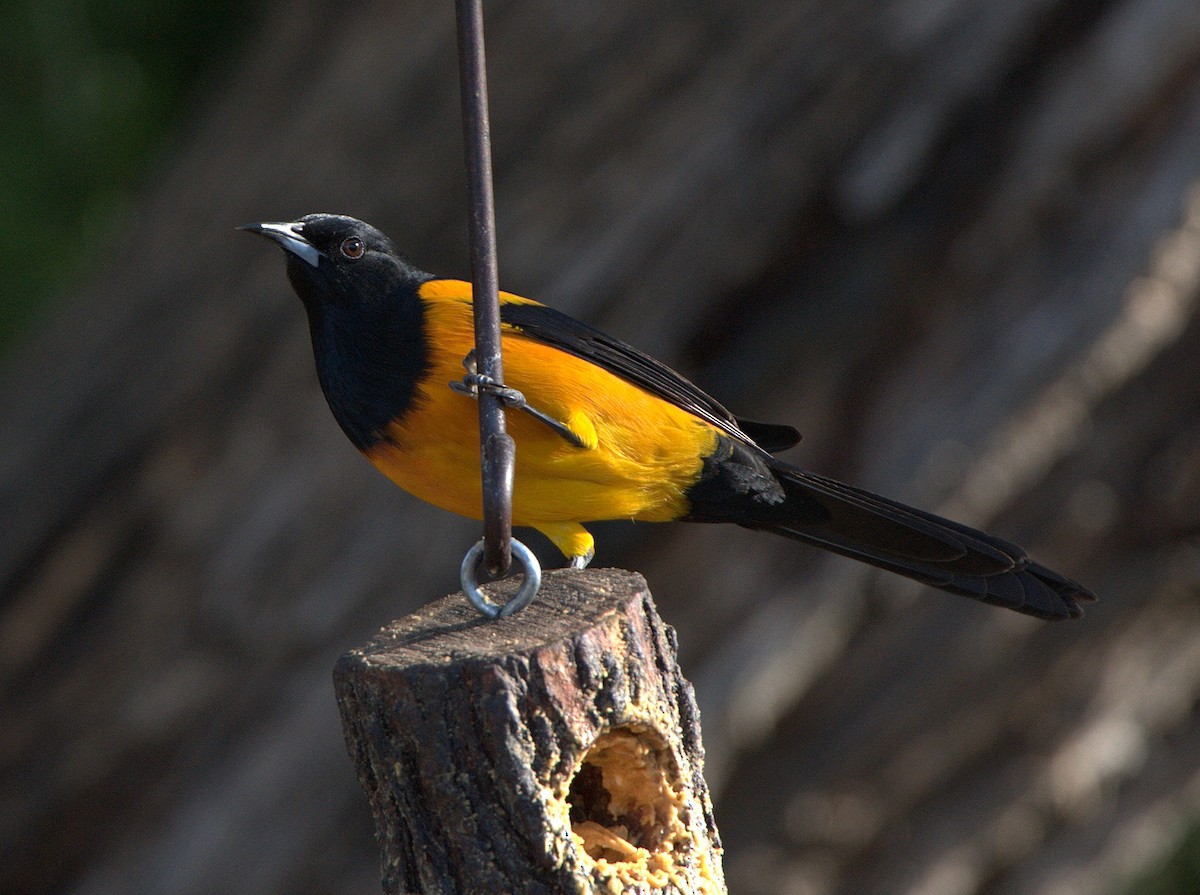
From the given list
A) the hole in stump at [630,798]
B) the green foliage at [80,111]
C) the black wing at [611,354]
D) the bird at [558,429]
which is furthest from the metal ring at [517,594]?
the green foliage at [80,111]

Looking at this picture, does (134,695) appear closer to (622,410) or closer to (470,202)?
(622,410)

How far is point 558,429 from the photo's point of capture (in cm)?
266

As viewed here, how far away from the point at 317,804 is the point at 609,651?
373cm

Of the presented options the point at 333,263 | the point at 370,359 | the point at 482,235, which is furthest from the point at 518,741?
the point at 333,263

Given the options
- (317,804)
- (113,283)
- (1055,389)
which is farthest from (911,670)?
(113,283)

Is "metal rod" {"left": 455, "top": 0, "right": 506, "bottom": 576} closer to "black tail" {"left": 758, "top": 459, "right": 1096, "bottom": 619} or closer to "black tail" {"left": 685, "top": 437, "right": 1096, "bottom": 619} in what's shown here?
"black tail" {"left": 685, "top": 437, "right": 1096, "bottom": 619}

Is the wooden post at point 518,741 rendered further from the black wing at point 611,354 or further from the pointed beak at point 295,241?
the pointed beak at point 295,241

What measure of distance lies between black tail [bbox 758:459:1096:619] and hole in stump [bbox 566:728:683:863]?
1.11m

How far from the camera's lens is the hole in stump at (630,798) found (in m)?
2.11

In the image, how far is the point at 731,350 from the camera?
4.82 meters

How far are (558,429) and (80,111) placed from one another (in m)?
4.44

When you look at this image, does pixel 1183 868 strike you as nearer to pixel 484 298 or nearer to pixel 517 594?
pixel 517 594

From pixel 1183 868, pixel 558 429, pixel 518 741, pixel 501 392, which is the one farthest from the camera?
pixel 1183 868

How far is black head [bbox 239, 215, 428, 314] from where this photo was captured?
2.86m
